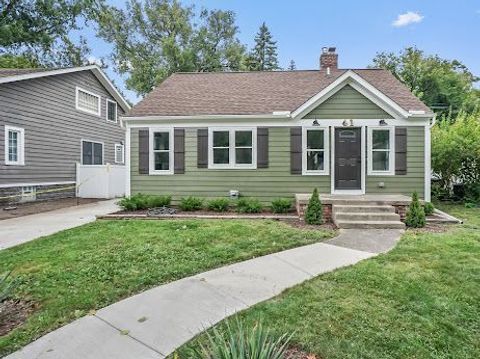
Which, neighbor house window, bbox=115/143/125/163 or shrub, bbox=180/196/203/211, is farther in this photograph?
neighbor house window, bbox=115/143/125/163

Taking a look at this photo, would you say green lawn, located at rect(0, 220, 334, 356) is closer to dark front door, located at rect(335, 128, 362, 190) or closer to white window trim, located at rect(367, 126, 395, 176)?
dark front door, located at rect(335, 128, 362, 190)

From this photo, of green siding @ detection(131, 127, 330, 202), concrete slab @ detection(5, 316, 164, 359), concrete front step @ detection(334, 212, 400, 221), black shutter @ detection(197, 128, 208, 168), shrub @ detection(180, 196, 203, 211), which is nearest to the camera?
concrete slab @ detection(5, 316, 164, 359)

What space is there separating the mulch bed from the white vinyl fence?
38.7 feet

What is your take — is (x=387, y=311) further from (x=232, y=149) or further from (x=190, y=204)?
(x=232, y=149)

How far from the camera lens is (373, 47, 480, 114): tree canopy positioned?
25219 mm

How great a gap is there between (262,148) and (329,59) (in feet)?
19.5

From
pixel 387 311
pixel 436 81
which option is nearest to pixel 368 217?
pixel 387 311

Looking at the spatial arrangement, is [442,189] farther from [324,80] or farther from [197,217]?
[197,217]

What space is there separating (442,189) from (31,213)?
46.7 feet

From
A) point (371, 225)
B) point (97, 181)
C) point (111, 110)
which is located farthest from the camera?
point (111, 110)

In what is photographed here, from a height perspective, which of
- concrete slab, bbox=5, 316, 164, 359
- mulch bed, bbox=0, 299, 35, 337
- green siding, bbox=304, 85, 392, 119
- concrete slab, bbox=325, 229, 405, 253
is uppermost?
green siding, bbox=304, 85, 392, 119

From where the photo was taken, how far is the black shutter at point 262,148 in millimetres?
10844

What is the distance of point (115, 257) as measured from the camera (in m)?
→ 5.29

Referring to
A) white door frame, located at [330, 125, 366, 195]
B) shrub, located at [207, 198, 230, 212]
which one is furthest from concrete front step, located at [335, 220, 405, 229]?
shrub, located at [207, 198, 230, 212]
